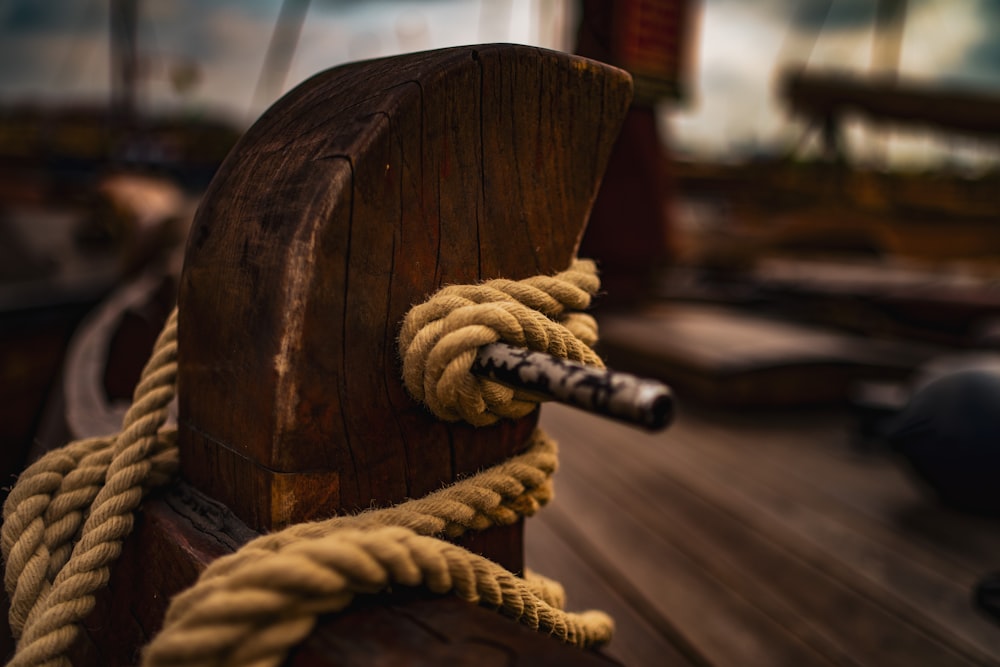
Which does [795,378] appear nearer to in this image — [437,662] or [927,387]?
[927,387]

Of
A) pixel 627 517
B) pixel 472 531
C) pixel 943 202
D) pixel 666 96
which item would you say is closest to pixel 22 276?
pixel 666 96

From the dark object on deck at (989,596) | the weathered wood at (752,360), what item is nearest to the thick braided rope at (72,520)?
the dark object on deck at (989,596)

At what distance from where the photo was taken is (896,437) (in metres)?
1.39

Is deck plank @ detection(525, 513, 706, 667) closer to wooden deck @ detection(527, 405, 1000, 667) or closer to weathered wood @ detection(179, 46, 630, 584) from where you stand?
wooden deck @ detection(527, 405, 1000, 667)

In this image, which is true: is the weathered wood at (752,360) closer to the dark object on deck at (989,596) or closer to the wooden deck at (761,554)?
the wooden deck at (761,554)

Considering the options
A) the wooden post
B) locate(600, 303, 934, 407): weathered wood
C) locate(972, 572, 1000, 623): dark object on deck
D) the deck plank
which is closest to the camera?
the wooden post

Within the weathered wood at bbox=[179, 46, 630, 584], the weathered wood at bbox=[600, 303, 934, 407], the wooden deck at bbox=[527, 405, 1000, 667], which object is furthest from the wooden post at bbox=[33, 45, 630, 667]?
A: the weathered wood at bbox=[600, 303, 934, 407]

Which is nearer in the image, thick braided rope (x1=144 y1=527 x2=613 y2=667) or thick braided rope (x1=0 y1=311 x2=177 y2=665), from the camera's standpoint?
thick braided rope (x1=144 y1=527 x2=613 y2=667)

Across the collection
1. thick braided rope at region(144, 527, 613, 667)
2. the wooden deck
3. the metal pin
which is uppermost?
the metal pin

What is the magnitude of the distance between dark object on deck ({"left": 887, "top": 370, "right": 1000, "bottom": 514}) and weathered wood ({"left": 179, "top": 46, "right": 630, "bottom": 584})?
113cm

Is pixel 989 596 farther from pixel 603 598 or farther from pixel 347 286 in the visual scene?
pixel 347 286

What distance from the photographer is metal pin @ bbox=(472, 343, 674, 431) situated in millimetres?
403

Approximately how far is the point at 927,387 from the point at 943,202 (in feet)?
32.5

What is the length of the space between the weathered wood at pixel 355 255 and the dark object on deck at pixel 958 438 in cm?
113
